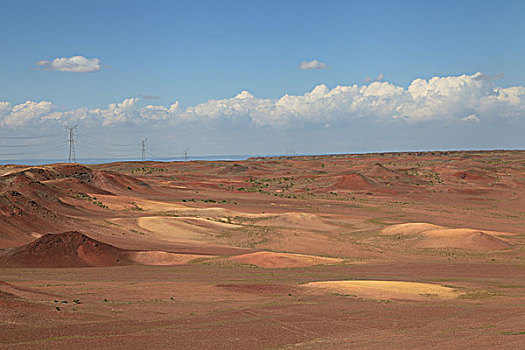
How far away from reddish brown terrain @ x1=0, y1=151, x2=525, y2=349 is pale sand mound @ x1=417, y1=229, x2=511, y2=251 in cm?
15

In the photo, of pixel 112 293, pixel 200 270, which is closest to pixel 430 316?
pixel 112 293

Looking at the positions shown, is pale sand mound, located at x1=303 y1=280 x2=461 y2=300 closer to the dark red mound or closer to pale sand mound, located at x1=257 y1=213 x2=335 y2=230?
the dark red mound

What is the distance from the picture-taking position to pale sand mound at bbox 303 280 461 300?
78.5 feet

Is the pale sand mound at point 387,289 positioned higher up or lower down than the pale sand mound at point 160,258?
higher up

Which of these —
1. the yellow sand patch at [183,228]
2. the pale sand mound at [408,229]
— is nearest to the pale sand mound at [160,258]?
the yellow sand patch at [183,228]

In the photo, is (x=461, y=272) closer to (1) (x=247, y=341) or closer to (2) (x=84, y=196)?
Result: (1) (x=247, y=341)

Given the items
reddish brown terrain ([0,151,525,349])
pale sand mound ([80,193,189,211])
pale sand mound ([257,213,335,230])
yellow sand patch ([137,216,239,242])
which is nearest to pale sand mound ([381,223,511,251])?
reddish brown terrain ([0,151,525,349])

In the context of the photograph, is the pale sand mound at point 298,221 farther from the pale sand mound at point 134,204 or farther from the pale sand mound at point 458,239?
the pale sand mound at point 134,204

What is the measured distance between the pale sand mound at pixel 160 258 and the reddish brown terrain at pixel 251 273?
114 millimetres

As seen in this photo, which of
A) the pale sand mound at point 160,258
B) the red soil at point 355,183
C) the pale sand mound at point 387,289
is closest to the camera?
the pale sand mound at point 387,289

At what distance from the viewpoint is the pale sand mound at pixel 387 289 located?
23922 mm

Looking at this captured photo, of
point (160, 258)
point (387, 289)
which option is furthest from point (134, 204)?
point (387, 289)

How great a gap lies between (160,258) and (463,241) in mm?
22940

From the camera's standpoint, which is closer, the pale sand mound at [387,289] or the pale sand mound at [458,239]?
the pale sand mound at [387,289]
